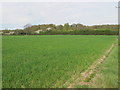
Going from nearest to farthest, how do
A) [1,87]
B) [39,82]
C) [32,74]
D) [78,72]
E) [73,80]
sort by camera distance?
[1,87], [39,82], [73,80], [32,74], [78,72]

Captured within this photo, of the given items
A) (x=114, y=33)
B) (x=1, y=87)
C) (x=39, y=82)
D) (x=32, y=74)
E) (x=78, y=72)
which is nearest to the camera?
(x=1, y=87)

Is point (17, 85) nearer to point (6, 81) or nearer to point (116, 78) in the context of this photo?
point (6, 81)

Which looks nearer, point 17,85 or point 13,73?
point 17,85

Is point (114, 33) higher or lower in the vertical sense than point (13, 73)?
higher

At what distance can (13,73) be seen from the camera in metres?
5.17

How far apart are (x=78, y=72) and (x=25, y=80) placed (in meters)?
2.16

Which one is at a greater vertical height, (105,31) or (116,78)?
(105,31)

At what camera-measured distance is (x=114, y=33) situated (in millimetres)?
51875

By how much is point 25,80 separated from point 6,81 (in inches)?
23.7

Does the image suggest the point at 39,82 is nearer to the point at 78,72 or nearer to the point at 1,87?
the point at 1,87

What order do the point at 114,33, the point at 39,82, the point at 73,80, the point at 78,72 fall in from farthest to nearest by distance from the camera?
1. the point at 114,33
2. the point at 78,72
3. the point at 73,80
4. the point at 39,82

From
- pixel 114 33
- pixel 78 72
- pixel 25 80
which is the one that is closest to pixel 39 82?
pixel 25 80

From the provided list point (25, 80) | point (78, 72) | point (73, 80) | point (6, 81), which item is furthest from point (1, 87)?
point (78, 72)

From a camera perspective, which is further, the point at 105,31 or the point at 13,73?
the point at 105,31
